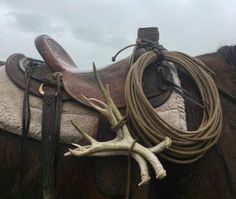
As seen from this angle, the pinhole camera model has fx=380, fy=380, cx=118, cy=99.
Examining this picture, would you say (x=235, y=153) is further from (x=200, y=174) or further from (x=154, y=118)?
(x=154, y=118)

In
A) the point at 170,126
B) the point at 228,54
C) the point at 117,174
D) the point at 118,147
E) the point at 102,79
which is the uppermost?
the point at 228,54

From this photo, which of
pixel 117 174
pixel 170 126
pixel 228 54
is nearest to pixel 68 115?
pixel 117 174

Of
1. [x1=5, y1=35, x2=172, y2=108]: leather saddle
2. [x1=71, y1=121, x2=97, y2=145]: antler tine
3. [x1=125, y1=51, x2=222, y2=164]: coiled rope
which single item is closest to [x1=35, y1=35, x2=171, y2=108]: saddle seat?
[x1=5, y1=35, x2=172, y2=108]: leather saddle

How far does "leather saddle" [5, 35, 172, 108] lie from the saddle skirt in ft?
0.16

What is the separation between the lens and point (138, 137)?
2.05m

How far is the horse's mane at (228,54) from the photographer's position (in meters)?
2.55

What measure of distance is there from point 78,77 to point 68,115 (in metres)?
0.31

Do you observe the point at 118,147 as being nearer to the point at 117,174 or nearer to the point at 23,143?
the point at 117,174

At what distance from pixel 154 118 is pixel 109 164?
0.35m

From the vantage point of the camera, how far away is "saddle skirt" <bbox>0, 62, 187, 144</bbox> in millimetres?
2131

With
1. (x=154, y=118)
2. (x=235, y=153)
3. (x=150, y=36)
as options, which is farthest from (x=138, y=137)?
(x=150, y=36)

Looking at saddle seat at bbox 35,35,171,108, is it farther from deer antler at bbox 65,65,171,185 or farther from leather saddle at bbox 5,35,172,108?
deer antler at bbox 65,65,171,185

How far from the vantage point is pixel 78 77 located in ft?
7.79

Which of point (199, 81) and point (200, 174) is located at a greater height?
point (199, 81)
